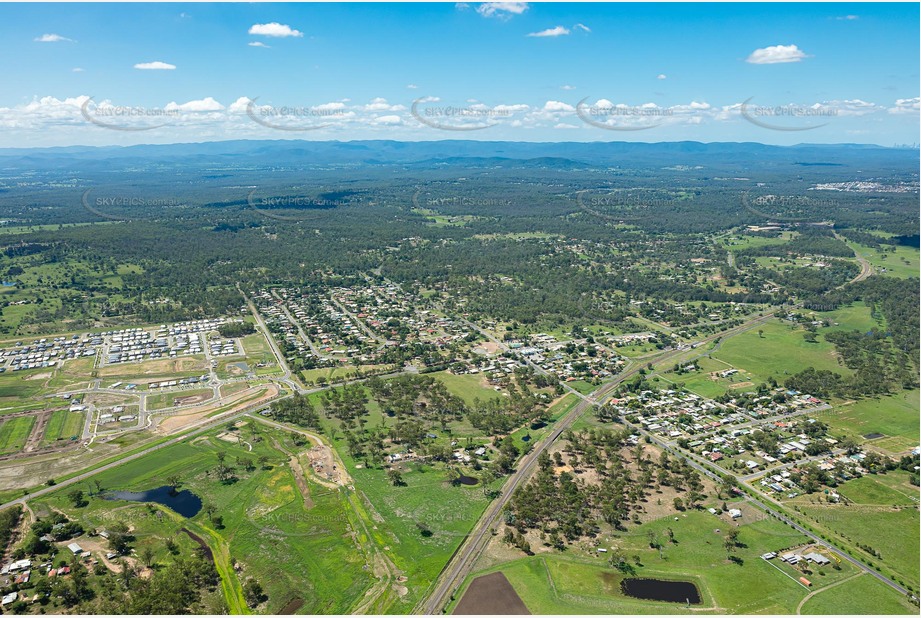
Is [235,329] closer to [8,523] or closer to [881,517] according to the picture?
[8,523]

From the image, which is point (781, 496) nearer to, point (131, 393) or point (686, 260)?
point (131, 393)

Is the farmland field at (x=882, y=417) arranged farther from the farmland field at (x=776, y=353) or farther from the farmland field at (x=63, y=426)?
the farmland field at (x=63, y=426)

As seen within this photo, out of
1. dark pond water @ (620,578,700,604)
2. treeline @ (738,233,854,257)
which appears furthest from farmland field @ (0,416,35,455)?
treeline @ (738,233,854,257)

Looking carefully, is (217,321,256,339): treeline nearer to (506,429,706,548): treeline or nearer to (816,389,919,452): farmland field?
(506,429,706,548): treeline

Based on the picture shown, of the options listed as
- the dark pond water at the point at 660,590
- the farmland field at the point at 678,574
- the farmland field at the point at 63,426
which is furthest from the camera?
the farmland field at the point at 63,426

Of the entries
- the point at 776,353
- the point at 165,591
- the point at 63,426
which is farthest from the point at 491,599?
the point at 776,353

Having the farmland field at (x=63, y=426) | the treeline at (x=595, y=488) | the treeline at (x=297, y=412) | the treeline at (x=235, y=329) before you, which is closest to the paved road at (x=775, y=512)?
the treeline at (x=595, y=488)
